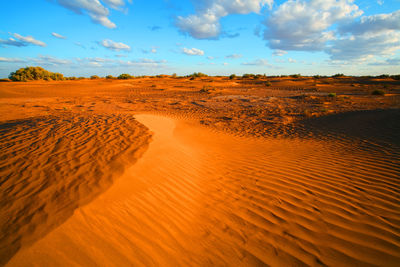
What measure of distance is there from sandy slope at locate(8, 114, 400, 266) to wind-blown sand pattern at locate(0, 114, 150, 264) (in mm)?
239

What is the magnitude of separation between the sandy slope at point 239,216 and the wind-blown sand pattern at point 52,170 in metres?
0.24

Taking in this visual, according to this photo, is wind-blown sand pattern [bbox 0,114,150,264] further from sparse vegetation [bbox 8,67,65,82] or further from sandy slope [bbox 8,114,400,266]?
sparse vegetation [bbox 8,67,65,82]

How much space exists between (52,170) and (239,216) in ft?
11.2

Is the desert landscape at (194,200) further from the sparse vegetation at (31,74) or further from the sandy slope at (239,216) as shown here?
the sparse vegetation at (31,74)

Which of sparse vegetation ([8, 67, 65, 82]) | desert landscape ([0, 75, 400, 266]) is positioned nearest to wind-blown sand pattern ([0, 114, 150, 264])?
desert landscape ([0, 75, 400, 266])

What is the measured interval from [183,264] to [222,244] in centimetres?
55

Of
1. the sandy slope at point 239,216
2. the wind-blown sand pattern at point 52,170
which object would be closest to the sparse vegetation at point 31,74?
the wind-blown sand pattern at point 52,170

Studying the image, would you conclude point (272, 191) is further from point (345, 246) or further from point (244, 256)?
point (244, 256)

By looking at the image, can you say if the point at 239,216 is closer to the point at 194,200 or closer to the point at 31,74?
the point at 194,200

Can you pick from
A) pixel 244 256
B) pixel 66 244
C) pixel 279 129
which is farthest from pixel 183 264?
pixel 279 129

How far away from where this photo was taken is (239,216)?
8.96 feet

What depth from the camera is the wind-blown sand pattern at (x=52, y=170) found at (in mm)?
2137

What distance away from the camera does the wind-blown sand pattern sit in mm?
2137

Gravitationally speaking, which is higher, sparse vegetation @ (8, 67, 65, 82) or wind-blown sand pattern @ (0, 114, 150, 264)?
sparse vegetation @ (8, 67, 65, 82)
